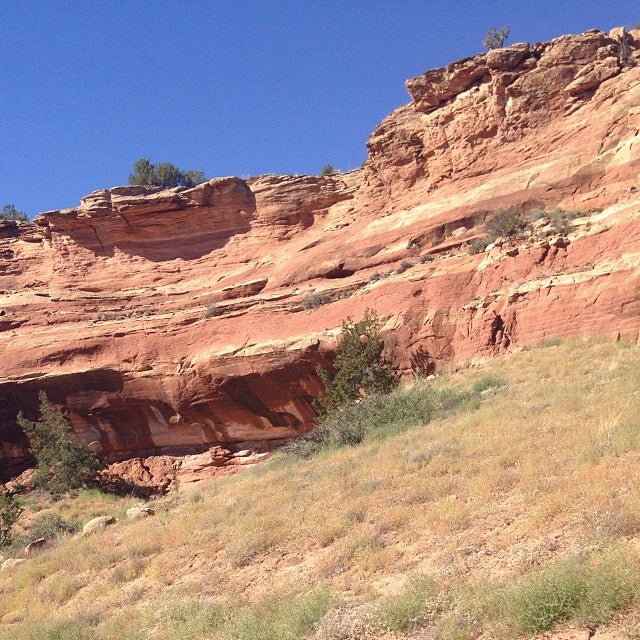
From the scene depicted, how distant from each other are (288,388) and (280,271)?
632cm

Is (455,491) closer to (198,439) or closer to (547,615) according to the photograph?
(547,615)

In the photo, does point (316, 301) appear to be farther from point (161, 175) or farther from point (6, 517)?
point (161, 175)

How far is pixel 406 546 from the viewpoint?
274 inches

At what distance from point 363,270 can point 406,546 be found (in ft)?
59.1

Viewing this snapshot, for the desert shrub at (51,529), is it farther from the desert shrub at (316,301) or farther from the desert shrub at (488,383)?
the desert shrub at (316,301)

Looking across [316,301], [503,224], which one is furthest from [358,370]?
[503,224]

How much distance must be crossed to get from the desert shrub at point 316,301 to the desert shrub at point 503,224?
5.98 metres

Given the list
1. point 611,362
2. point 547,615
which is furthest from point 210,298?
point 547,615

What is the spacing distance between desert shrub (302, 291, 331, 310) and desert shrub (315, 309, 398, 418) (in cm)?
290

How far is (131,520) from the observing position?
44.0ft

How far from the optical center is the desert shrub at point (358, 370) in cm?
1942

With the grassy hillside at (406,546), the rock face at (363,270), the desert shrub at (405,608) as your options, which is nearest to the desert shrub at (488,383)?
the grassy hillside at (406,546)

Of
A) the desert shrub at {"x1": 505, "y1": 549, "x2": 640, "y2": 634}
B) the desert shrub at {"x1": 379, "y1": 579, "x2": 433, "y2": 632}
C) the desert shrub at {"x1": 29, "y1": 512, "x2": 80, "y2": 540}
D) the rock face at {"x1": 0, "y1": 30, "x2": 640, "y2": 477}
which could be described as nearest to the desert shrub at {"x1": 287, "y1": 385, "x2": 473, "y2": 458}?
the rock face at {"x1": 0, "y1": 30, "x2": 640, "y2": 477}

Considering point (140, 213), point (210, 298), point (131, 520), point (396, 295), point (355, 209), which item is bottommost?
point (131, 520)
